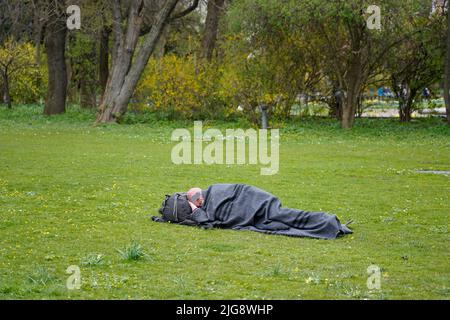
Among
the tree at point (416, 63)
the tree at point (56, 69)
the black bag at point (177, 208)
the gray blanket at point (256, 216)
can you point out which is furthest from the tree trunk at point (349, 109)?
the black bag at point (177, 208)

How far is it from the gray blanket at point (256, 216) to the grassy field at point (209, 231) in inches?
11.1

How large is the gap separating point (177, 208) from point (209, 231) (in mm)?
767

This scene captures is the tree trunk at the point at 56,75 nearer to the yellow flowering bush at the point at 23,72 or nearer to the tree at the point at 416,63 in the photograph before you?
the yellow flowering bush at the point at 23,72

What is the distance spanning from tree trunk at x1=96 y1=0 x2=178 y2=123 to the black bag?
64.6 feet

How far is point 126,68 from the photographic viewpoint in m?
30.3

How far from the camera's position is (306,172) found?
55.6 ft

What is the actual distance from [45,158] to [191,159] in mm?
3775

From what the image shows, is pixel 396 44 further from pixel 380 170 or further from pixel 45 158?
pixel 45 158

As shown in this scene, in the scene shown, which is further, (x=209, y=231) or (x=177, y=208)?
(x=177, y=208)

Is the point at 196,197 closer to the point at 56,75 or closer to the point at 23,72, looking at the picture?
the point at 56,75

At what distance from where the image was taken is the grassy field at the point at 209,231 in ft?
24.1

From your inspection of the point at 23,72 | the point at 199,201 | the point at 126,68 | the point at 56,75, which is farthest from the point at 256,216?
the point at 23,72

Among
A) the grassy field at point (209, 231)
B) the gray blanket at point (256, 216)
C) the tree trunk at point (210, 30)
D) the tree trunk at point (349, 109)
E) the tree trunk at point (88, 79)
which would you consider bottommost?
the grassy field at point (209, 231)
